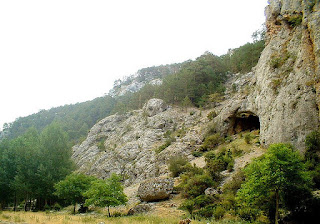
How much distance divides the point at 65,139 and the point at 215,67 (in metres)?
44.0

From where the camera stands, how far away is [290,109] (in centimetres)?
1973

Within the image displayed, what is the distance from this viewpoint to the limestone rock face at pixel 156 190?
22203mm

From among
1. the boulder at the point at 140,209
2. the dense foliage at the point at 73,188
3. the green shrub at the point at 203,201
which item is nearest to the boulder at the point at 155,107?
the dense foliage at the point at 73,188

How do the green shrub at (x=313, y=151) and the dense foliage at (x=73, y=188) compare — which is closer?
the green shrub at (x=313, y=151)

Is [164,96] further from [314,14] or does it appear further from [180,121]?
[314,14]

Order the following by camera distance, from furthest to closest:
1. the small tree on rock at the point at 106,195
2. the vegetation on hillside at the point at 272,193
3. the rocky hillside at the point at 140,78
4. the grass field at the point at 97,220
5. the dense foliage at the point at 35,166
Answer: the rocky hillside at the point at 140,78
the dense foliage at the point at 35,166
the small tree on rock at the point at 106,195
the grass field at the point at 97,220
the vegetation on hillside at the point at 272,193

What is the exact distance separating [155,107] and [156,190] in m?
35.6

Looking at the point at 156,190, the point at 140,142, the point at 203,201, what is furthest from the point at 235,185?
the point at 140,142

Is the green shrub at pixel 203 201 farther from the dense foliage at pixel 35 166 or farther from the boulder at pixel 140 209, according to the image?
the dense foliage at pixel 35 166

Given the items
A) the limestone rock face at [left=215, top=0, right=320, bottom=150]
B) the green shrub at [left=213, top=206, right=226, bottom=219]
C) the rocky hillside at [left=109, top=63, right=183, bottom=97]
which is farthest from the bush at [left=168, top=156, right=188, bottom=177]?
the rocky hillside at [left=109, top=63, right=183, bottom=97]

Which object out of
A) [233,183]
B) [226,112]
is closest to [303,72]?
[233,183]

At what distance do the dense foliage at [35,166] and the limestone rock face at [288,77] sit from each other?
28.3 meters

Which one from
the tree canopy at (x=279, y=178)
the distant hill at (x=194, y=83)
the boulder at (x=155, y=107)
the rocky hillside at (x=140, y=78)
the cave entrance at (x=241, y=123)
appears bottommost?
the tree canopy at (x=279, y=178)

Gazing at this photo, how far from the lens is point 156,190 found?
22.4m
